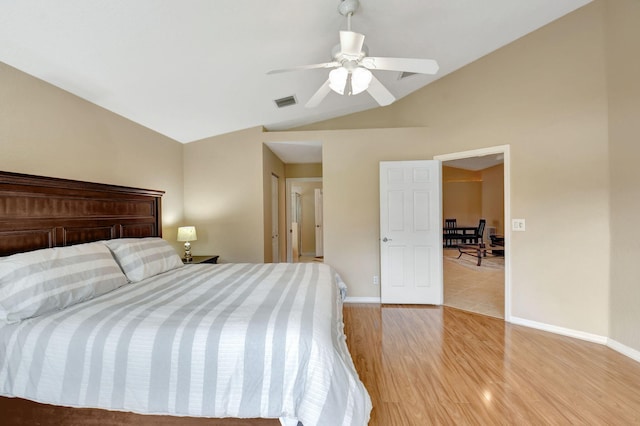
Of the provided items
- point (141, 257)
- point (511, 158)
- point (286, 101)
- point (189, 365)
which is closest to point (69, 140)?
point (141, 257)

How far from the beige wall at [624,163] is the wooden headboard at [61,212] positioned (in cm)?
465

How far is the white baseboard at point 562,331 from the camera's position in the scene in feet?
8.20

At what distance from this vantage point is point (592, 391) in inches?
72.5

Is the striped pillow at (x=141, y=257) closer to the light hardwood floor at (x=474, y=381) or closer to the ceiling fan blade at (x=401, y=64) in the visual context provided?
the light hardwood floor at (x=474, y=381)

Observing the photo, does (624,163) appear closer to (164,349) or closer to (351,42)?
(351,42)

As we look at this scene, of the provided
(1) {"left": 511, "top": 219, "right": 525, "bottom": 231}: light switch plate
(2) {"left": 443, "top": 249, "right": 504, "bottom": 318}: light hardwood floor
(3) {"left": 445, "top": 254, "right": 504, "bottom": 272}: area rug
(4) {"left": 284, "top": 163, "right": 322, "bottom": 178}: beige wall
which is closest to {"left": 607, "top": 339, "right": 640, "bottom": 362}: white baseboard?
(2) {"left": 443, "top": 249, "right": 504, "bottom": 318}: light hardwood floor

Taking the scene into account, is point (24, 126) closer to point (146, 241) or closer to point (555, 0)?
point (146, 241)

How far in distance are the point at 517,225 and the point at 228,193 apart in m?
3.68

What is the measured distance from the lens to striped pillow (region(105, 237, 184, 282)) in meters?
2.22

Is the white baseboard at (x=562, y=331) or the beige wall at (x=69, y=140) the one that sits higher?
the beige wall at (x=69, y=140)

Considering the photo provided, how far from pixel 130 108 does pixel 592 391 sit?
455 cm

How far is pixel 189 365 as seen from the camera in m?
1.25

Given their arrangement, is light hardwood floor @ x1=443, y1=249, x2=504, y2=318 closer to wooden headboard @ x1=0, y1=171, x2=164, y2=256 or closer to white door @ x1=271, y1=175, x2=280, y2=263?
white door @ x1=271, y1=175, x2=280, y2=263

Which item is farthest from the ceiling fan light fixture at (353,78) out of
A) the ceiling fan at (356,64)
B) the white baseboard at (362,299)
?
the white baseboard at (362,299)
